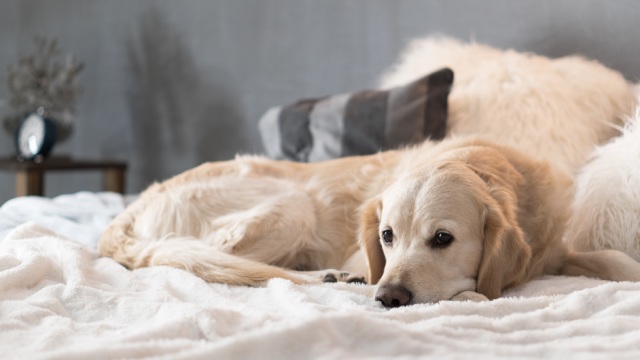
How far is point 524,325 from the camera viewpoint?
1.30m

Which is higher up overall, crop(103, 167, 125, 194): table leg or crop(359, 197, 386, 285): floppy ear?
crop(359, 197, 386, 285): floppy ear

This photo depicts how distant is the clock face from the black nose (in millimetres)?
3311

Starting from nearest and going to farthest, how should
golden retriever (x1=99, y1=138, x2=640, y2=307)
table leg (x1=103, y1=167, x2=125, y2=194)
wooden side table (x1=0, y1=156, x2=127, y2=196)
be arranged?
1. golden retriever (x1=99, y1=138, x2=640, y2=307)
2. wooden side table (x1=0, y1=156, x2=127, y2=196)
3. table leg (x1=103, y1=167, x2=125, y2=194)

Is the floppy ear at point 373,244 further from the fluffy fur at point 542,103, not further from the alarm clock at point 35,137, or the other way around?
the alarm clock at point 35,137

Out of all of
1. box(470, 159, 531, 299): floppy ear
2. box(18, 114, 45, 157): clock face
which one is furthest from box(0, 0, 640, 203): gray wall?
box(470, 159, 531, 299): floppy ear

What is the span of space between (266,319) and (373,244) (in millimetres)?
665

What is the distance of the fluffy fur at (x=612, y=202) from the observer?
2000 mm

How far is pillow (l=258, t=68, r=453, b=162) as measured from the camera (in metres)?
2.74

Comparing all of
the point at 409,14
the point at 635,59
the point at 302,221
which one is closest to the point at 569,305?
the point at 302,221

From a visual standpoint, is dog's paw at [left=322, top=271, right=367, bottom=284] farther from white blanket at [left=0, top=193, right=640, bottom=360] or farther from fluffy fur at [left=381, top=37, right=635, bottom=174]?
fluffy fur at [left=381, top=37, right=635, bottom=174]

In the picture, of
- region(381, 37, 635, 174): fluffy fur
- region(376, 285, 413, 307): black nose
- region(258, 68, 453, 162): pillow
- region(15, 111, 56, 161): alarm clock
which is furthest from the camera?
region(15, 111, 56, 161): alarm clock

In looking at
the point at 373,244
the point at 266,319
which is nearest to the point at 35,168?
the point at 373,244

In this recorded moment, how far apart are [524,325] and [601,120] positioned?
56.5 inches

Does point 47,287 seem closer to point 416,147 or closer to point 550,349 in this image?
point 550,349
